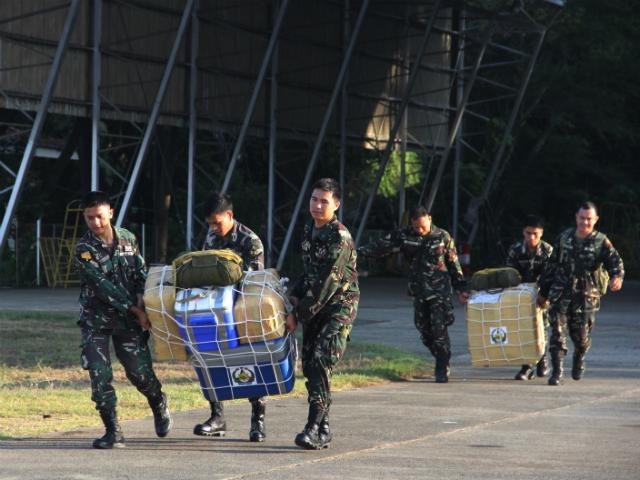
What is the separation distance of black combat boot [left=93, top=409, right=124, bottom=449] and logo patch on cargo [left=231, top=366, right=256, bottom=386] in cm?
95

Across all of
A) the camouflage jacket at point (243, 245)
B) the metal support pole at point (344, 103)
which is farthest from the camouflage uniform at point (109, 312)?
the metal support pole at point (344, 103)

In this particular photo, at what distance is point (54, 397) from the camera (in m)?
13.2

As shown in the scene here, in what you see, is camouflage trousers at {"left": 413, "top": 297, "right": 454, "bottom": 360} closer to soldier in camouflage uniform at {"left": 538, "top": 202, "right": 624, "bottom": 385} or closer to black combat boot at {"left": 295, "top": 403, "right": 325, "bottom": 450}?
soldier in camouflage uniform at {"left": 538, "top": 202, "right": 624, "bottom": 385}

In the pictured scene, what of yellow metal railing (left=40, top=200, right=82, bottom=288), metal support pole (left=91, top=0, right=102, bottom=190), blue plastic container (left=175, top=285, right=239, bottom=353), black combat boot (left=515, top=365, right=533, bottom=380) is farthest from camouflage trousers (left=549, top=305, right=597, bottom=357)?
yellow metal railing (left=40, top=200, right=82, bottom=288)

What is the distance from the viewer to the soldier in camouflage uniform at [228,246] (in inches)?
422

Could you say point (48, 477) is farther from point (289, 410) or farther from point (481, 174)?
point (481, 174)

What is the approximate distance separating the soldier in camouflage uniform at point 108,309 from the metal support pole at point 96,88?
684 inches

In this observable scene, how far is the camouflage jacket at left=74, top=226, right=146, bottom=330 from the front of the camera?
10305mm

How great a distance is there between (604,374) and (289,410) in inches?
195

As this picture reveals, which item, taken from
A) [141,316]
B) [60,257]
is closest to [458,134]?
[60,257]

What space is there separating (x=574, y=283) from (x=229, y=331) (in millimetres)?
6443

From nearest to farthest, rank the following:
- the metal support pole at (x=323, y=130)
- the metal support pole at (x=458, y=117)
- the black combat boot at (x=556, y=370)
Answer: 1. the black combat boot at (x=556, y=370)
2. the metal support pole at (x=323, y=130)
3. the metal support pole at (x=458, y=117)

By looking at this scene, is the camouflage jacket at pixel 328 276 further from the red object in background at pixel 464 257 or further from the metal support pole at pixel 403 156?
the red object in background at pixel 464 257

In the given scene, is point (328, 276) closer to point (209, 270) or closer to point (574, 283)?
point (209, 270)
